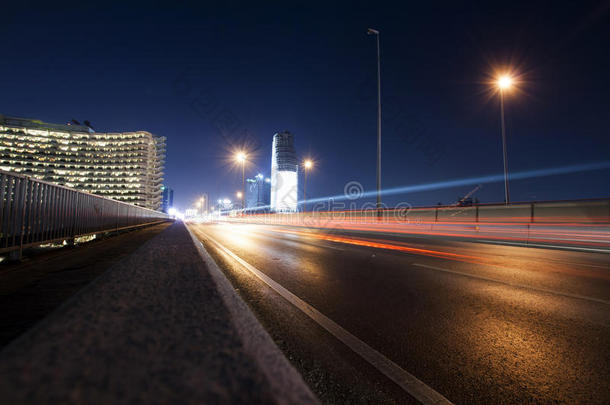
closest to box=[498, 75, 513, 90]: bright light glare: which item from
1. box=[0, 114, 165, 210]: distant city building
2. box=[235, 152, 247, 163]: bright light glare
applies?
box=[235, 152, 247, 163]: bright light glare

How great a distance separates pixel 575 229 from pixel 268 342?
1425 centimetres

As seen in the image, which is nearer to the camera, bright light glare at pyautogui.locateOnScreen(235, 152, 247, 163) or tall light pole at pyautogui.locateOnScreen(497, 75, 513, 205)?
tall light pole at pyautogui.locateOnScreen(497, 75, 513, 205)

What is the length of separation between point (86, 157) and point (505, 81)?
506ft

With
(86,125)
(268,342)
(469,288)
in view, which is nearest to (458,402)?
(268,342)

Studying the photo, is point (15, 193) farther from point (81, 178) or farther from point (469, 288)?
point (81, 178)

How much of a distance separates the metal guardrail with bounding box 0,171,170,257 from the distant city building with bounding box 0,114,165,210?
12548cm

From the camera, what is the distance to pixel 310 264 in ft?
19.5

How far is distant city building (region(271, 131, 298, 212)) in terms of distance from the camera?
502ft

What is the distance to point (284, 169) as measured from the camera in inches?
Answer: 6029

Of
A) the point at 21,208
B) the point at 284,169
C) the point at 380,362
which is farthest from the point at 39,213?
the point at 284,169

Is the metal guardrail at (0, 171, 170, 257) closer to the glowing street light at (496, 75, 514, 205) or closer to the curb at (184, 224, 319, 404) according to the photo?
the curb at (184, 224, 319, 404)

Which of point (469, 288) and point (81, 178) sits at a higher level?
point (81, 178)

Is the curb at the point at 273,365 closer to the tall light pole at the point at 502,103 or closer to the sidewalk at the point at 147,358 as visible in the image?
the sidewalk at the point at 147,358

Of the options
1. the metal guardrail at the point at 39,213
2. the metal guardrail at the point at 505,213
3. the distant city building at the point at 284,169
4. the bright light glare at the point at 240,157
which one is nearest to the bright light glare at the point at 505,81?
the metal guardrail at the point at 505,213
